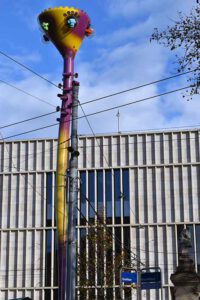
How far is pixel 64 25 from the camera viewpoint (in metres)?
34.6

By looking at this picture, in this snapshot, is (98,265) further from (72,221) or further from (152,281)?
(72,221)

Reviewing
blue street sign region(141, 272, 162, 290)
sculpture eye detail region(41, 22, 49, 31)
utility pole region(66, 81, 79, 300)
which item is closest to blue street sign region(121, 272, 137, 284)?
blue street sign region(141, 272, 162, 290)

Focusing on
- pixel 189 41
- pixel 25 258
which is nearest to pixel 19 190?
pixel 25 258

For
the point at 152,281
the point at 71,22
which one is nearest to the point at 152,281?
the point at 152,281

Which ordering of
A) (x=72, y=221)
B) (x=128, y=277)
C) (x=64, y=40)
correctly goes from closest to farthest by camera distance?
(x=72, y=221) → (x=128, y=277) → (x=64, y=40)

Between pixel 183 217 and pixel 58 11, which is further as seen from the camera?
pixel 183 217

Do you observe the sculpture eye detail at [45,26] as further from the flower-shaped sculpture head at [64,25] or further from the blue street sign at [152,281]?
the blue street sign at [152,281]

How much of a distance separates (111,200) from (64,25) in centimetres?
2149

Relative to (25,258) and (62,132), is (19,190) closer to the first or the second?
(25,258)

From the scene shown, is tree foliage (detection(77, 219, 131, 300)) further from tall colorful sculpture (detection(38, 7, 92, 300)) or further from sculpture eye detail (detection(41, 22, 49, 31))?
sculpture eye detail (detection(41, 22, 49, 31))

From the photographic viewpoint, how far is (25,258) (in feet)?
175

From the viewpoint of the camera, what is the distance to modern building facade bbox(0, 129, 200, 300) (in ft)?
171

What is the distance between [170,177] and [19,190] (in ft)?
42.9

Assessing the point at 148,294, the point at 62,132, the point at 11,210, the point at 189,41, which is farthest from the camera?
the point at 11,210
